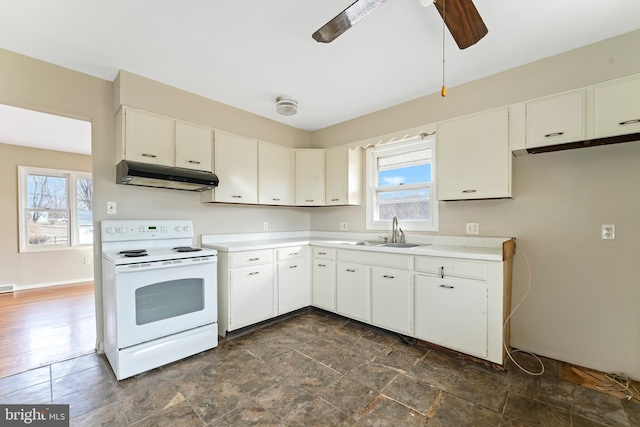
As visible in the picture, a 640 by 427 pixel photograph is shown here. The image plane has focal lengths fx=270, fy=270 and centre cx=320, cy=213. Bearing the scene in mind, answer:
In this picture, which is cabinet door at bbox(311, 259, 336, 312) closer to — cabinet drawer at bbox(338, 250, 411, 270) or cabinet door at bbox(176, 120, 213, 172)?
cabinet drawer at bbox(338, 250, 411, 270)

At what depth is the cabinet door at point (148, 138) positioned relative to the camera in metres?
2.35

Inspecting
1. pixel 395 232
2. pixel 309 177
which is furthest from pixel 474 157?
pixel 309 177

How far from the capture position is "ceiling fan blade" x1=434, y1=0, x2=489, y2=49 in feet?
4.57

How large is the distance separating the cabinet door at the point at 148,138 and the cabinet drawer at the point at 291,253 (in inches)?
56.4

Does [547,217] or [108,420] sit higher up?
[547,217]

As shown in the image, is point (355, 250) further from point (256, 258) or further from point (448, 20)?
point (448, 20)

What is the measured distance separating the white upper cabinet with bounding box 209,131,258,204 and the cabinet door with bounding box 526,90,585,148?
266 centimetres

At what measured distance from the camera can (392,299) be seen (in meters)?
2.64

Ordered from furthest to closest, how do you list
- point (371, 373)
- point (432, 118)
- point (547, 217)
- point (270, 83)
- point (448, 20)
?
point (432, 118)
point (270, 83)
point (547, 217)
point (371, 373)
point (448, 20)

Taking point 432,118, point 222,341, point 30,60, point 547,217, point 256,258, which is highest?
point 30,60

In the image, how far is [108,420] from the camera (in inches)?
62.7

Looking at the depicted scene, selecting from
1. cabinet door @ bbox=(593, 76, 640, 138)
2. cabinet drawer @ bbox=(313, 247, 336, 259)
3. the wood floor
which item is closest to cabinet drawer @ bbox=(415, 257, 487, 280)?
cabinet drawer @ bbox=(313, 247, 336, 259)

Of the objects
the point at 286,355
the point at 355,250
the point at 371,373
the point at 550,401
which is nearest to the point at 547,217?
the point at 550,401

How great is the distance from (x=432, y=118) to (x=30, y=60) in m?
3.57
